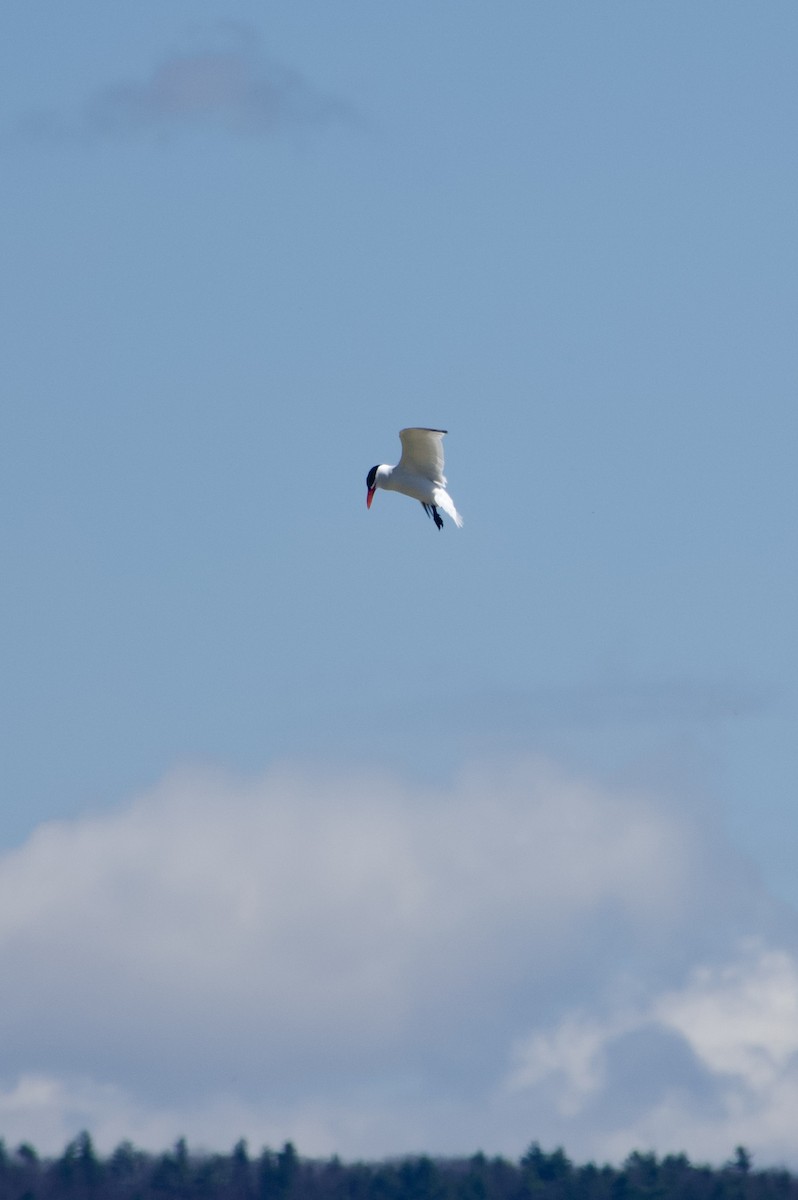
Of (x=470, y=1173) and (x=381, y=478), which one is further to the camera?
(x=470, y=1173)

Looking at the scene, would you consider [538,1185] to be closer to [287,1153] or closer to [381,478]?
[287,1153]

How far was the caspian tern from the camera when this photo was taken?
60062mm

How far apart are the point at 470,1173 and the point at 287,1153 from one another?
5.38 meters

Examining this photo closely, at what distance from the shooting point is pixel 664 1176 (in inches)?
3553

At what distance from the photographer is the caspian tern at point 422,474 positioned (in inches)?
2365

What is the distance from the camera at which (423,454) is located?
2378 inches

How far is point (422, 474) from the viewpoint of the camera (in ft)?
199

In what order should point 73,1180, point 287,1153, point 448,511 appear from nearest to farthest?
point 448,511 → point 73,1180 → point 287,1153

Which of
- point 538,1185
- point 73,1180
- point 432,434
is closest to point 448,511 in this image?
point 432,434

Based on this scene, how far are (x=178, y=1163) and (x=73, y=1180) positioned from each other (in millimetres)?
3375

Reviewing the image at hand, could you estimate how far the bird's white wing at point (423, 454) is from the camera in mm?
60000

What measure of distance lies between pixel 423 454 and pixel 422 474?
0.48 m

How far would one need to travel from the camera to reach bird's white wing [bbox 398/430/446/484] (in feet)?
197

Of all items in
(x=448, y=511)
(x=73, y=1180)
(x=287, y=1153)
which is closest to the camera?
(x=448, y=511)
